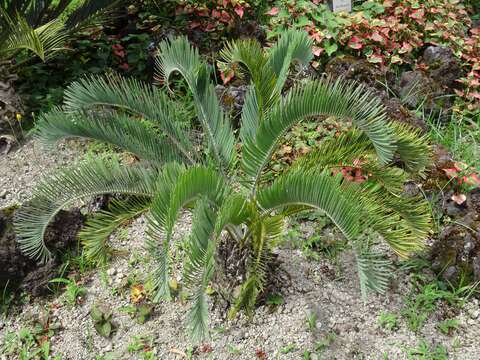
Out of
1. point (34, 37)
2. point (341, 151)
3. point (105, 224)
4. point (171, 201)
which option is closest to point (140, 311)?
point (105, 224)

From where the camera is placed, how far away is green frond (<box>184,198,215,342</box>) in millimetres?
2473

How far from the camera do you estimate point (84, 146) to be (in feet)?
14.9

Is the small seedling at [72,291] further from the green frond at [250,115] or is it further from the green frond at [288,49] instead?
the green frond at [288,49]

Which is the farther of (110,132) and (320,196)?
(110,132)

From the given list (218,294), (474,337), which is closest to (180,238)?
(218,294)

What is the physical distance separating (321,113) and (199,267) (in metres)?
0.95

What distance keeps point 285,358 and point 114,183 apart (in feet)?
3.92

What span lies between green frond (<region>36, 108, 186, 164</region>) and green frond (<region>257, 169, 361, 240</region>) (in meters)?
0.69

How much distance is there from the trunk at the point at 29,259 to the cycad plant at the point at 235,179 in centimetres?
12

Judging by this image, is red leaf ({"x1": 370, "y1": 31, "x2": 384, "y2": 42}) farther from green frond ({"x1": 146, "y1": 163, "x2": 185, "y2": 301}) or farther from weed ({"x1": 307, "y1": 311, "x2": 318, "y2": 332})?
green frond ({"x1": 146, "y1": 163, "x2": 185, "y2": 301})

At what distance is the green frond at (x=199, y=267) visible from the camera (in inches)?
97.3

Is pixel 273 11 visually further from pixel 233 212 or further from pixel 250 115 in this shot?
pixel 233 212

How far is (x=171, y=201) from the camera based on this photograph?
245 cm

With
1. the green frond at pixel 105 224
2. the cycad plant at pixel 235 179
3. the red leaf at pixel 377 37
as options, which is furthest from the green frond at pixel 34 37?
the red leaf at pixel 377 37
